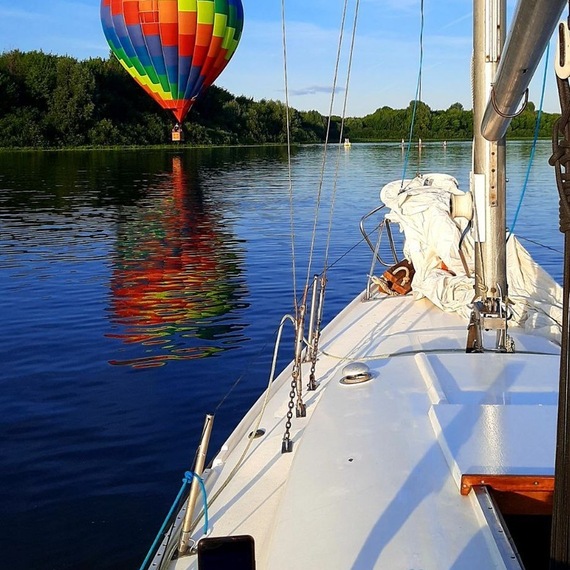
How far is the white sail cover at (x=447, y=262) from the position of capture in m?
5.55

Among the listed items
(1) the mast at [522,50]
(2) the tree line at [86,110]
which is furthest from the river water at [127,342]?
(2) the tree line at [86,110]

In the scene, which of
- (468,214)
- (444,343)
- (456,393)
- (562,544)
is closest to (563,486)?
(562,544)

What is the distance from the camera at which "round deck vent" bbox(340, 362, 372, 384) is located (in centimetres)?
339

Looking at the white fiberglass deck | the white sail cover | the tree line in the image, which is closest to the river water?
the white fiberglass deck

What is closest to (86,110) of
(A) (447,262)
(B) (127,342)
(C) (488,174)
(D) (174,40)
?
(D) (174,40)

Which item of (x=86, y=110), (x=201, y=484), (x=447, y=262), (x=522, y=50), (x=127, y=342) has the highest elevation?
(x=86, y=110)

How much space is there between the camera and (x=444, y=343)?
15.9 feet

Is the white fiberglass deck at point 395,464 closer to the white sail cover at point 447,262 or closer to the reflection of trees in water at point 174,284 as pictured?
the white sail cover at point 447,262

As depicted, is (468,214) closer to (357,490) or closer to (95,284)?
(357,490)

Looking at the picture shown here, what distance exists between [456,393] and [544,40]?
1.67 meters

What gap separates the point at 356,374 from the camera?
3.43m

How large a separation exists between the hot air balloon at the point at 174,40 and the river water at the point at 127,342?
5844 mm

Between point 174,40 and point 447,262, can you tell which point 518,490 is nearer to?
point 447,262

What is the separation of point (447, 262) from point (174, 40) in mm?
22209
